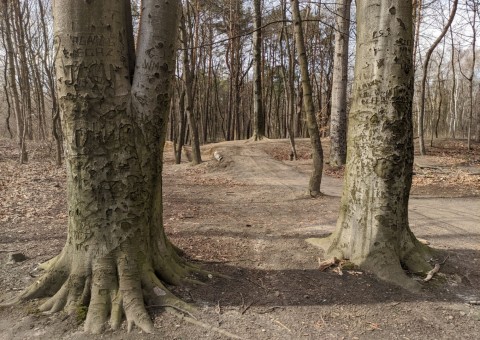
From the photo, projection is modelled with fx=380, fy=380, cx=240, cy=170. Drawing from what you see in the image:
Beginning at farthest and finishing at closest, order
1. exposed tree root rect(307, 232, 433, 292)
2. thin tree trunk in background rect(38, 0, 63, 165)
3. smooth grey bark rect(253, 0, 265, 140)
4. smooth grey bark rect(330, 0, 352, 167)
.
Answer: smooth grey bark rect(253, 0, 265, 140), thin tree trunk in background rect(38, 0, 63, 165), smooth grey bark rect(330, 0, 352, 167), exposed tree root rect(307, 232, 433, 292)

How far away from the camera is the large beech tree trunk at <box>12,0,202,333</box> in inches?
123

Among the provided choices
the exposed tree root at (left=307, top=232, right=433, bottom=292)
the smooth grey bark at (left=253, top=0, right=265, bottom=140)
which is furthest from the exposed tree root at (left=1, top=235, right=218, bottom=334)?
the smooth grey bark at (left=253, top=0, right=265, bottom=140)

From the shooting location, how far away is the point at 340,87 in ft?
43.5

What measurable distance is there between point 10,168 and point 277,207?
35.2ft

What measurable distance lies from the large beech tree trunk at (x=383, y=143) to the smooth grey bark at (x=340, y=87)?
9.51m

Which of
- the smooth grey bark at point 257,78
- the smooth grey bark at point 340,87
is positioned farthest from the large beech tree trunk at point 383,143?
the smooth grey bark at point 257,78

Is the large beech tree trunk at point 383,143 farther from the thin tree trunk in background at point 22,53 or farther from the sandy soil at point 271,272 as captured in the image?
the thin tree trunk in background at point 22,53

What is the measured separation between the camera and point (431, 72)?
41.1m

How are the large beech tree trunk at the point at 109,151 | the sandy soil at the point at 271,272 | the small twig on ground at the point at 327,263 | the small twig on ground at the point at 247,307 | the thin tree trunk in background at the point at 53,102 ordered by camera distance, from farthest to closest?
1. the thin tree trunk in background at the point at 53,102
2. the small twig on ground at the point at 327,263
3. the small twig on ground at the point at 247,307
4. the large beech tree trunk at the point at 109,151
5. the sandy soil at the point at 271,272

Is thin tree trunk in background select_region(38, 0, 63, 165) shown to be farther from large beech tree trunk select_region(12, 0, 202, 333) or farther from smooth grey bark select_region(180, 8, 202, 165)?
large beech tree trunk select_region(12, 0, 202, 333)

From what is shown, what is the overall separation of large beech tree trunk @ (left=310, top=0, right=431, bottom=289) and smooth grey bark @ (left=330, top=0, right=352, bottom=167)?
9.51 m

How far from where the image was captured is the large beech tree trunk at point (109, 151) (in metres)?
3.13

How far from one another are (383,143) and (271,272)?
180 centimetres

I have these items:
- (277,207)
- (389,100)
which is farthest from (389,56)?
(277,207)
